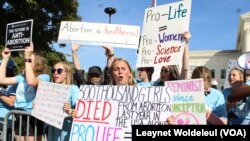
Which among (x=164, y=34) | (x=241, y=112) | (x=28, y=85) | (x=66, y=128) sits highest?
(x=164, y=34)

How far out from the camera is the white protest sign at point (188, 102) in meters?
4.46

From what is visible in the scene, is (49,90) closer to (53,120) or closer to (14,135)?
(53,120)

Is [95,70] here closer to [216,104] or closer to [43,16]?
[216,104]

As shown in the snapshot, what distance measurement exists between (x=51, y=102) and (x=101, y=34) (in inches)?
70.2

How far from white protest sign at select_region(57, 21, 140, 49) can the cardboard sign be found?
22.6 inches

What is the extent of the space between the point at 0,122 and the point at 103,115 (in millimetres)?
1742

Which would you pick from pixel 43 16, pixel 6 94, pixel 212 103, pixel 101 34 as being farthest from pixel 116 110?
pixel 43 16

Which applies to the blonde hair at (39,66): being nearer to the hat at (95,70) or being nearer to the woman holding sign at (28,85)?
the woman holding sign at (28,85)

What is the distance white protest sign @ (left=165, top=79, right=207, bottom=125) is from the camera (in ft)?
14.6

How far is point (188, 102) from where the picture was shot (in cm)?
455

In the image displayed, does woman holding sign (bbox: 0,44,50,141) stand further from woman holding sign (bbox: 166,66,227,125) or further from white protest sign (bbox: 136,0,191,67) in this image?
woman holding sign (bbox: 166,66,227,125)

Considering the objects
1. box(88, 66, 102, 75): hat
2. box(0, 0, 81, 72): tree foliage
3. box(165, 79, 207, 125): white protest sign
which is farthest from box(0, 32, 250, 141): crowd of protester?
box(0, 0, 81, 72): tree foliage

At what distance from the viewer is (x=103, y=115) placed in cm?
471

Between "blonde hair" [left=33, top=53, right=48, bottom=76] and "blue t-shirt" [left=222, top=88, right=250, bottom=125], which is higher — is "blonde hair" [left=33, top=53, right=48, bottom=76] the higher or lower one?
the higher one
